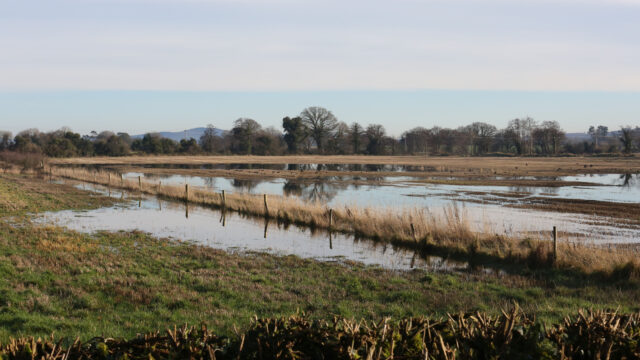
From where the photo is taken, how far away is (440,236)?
2016cm

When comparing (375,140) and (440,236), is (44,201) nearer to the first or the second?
(440,236)

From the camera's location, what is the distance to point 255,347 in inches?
134

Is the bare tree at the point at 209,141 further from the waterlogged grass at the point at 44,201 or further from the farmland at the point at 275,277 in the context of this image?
the farmland at the point at 275,277

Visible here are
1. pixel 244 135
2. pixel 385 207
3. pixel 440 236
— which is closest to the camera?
pixel 440 236

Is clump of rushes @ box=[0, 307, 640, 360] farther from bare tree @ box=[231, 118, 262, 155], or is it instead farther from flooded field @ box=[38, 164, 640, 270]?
bare tree @ box=[231, 118, 262, 155]

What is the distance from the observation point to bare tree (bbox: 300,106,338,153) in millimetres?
139625

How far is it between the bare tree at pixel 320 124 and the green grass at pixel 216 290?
4844 inches

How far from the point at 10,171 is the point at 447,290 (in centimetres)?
6750

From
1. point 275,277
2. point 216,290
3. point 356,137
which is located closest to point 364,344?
point 216,290

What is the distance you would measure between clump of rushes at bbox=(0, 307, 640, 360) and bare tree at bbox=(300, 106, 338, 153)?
136100mm

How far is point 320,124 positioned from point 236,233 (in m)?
117

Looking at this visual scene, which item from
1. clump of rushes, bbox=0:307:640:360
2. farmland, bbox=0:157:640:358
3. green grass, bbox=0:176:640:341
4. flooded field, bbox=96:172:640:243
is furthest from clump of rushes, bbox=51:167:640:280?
clump of rushes, bbox=0:307:640:360

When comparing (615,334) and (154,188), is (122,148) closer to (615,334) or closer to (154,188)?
(154,188)

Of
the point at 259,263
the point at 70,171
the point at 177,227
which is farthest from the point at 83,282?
the point at 70,171
